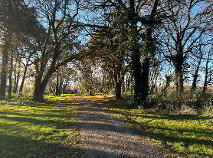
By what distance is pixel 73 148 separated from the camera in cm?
754

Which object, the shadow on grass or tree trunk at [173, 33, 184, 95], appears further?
tree trunk at [173, 33, 184, 95]

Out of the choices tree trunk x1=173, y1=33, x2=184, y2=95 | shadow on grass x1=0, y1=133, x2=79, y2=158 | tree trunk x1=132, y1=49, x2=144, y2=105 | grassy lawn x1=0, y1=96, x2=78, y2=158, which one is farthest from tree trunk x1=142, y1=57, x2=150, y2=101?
shadow on grass x1=0, y1=133, x2=79, y2=158

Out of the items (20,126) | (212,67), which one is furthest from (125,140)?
(212,67)

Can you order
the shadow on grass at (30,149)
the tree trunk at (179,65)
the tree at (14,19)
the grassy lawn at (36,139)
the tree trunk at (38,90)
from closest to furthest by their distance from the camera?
the shadow on grass at (30,149)
the grassy lawn at (36,139)
the tree at (14,19)
the tree trunk at (179,65)
the tree trunk at (38,90)

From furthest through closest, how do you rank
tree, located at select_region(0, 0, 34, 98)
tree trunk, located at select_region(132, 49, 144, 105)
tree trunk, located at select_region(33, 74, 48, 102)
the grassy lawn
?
tree trunk, located at select_region(33, 74, 48, 102) → tree trunk, located at select_region(132, 49, 144, 105) → tree, located at select_region(0, 0, 34, 98) → the grassy lawn

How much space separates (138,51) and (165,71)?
806 cm

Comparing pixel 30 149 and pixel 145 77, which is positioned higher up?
pixel 145 77

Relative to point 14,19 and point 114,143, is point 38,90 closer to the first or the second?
point 14,19

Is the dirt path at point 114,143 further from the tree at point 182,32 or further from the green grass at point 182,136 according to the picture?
the tree at point 182,32

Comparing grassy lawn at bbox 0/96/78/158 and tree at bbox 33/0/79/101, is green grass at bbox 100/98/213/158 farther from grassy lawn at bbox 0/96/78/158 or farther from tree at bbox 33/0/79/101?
tree at bbox 33/0/79/101

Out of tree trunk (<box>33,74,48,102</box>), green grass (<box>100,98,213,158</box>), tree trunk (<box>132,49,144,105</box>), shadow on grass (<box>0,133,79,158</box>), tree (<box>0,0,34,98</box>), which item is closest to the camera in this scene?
shadow on grass (<box>0,133,79,158</box>)

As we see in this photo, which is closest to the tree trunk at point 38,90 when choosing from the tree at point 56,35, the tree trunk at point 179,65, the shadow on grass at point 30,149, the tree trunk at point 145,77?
the tree at point 56,35

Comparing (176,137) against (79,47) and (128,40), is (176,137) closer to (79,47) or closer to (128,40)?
(128,40)

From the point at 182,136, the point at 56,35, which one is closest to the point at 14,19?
the point at 56,35
